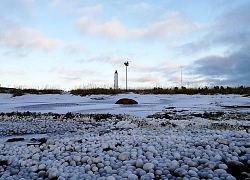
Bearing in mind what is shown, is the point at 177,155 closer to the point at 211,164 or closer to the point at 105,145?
the point at 211,164

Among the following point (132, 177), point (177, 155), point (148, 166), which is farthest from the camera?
point (177, 155)

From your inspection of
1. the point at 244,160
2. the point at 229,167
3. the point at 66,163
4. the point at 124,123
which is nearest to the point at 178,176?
the point at 229,167

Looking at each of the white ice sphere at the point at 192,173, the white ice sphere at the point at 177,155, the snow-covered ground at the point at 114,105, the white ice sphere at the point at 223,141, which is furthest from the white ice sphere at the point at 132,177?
the snow-covered ground at the point at 114,105

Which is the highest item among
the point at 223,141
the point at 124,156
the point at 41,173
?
the point at 223,141

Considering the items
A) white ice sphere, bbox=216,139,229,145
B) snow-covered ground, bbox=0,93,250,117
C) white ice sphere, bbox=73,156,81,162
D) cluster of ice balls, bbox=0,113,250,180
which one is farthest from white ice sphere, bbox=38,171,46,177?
snow-covered ground, bbox=0,93,250,117

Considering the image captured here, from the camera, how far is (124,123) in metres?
7.00

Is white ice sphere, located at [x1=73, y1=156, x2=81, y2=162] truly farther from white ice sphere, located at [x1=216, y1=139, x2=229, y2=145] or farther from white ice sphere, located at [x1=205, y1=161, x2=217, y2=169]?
white ice sphere, located at [x1=216, y1=139, x2=229, y2=145]

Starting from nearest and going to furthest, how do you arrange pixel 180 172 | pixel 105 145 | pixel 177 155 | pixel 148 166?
1. pixel 180 172
2. pixel 148 166
3. pixel 177 155
4. pixel 105 145

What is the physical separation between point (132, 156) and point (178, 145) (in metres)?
0.81

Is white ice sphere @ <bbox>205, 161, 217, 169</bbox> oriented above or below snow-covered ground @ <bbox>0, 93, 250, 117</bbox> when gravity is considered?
below

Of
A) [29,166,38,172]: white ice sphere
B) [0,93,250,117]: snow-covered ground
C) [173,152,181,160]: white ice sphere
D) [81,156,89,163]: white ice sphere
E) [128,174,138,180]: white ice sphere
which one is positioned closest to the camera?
[128,174,138,180]: white ice sphere

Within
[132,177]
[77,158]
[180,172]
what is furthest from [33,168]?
[180,172]

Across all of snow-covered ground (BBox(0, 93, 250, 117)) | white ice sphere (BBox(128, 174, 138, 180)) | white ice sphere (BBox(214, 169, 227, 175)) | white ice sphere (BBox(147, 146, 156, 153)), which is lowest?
white ice sphere (BBox(128, 174, 138, 180))

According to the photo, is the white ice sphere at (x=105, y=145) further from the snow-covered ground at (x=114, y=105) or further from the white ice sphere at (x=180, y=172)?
the snow-covered ground at (x=114, y=105)
